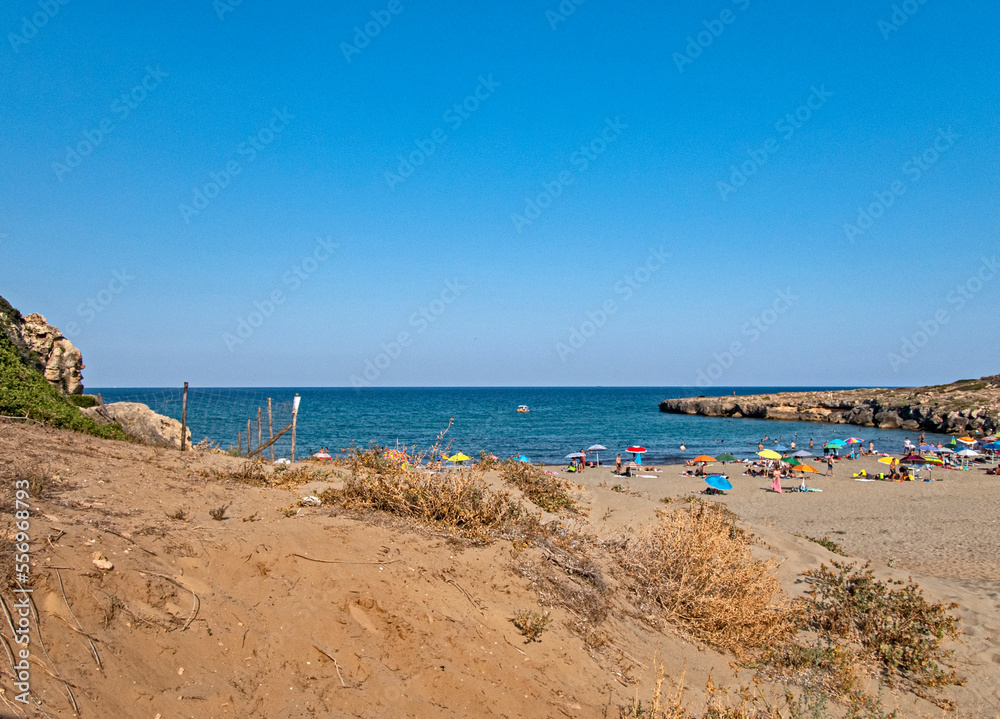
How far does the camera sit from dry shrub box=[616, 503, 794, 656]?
22.9ft

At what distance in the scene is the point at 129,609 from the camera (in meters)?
4.61

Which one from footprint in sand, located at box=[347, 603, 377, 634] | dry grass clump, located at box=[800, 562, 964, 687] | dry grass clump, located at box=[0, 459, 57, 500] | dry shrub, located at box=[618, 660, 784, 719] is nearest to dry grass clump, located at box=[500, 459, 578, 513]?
dry grass clump, located at box=[800, 562, 964, 687]

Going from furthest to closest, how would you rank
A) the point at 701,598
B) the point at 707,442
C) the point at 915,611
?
1. the point at 707,442
2. the point at 915,611
3. the point at 701,598

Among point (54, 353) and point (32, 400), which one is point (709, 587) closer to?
point (32, 400)

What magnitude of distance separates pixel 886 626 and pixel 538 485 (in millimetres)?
5946

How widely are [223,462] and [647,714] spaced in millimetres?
9605

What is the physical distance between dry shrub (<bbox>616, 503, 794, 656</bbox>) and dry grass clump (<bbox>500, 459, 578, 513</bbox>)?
2841 millimetres

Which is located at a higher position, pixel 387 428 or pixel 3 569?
pixel 3 569

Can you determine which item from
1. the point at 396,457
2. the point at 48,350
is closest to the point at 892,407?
the point at 396,457

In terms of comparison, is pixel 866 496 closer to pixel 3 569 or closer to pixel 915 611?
pixel 915 611

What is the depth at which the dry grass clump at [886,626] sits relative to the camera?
704cm

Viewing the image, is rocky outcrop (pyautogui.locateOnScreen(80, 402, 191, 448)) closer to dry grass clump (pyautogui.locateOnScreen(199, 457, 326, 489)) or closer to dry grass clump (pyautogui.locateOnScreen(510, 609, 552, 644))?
dry grass clump (pyautogui.locateOnScreen(199, 457, 326, 489))

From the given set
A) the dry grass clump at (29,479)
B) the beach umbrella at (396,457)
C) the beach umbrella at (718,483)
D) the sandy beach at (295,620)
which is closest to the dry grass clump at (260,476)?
the sandy beach at (295,620)

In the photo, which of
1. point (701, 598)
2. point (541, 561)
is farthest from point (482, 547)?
point (701, 598)
